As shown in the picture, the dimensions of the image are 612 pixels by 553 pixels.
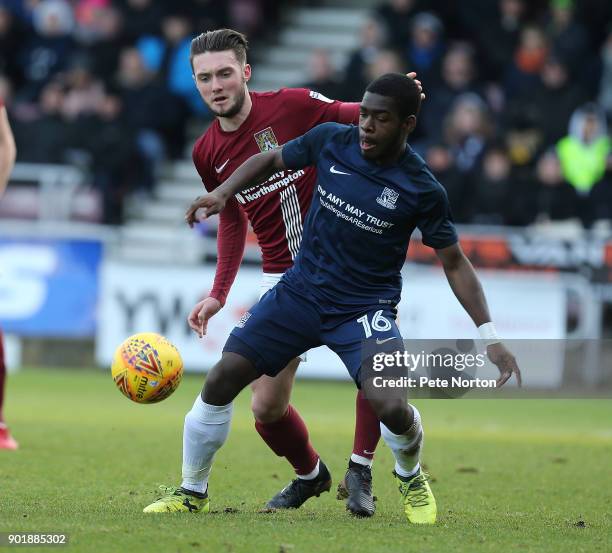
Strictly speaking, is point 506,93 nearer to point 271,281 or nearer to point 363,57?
point 363,57

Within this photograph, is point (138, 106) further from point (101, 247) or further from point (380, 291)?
point (380, 291)

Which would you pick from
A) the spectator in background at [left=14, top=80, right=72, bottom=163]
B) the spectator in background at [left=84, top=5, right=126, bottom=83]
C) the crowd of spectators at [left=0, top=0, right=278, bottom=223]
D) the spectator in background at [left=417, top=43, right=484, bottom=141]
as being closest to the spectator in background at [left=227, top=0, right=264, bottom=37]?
the crowd of spectators at [left=0, top=0, right=278, bottom=223]

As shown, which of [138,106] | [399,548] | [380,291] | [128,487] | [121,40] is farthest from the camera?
[121,40]

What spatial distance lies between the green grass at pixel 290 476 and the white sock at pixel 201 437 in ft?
0.79

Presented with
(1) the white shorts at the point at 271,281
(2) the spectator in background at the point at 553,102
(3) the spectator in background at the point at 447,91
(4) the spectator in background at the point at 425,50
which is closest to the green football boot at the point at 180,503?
(1) the white shorts at the point at 271,281

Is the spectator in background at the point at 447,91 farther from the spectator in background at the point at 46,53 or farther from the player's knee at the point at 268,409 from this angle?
the player's knee at the point at 268,409

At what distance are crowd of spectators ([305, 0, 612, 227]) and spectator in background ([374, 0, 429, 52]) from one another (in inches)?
0.6

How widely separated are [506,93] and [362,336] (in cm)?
1337

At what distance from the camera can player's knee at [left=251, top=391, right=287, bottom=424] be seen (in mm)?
7809

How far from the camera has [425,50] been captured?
794 inches

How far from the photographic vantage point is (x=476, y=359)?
288 inches

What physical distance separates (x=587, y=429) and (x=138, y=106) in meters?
9.94

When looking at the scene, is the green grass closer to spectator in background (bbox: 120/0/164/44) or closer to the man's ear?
the man's ear

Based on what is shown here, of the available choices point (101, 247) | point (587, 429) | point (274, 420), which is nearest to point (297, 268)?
point (274, 420)
